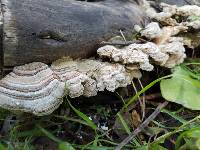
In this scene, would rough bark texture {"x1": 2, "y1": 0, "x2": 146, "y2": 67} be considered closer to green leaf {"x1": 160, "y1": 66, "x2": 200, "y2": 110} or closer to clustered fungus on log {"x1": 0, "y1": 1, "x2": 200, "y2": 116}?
clustered fungus on log {"x1": 0, "y1": 1, "x2": 200, "y2": 116}

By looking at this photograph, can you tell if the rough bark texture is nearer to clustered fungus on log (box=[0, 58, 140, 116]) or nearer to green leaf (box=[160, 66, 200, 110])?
clustered fungus on log (box=[0, 58, 140, 116])

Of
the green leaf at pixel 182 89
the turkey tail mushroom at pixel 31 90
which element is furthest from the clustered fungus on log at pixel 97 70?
the green leaf at pixel 182 89

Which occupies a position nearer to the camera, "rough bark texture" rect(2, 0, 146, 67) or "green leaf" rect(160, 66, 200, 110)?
"rough bark texture" rect(2, 0, 146, 67)

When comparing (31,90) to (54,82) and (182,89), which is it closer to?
(54,82)

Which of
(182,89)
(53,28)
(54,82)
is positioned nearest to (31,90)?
(54,82)

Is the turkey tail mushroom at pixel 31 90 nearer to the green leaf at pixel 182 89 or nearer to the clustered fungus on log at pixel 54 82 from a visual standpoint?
the clustered fungus on log at pixel 54 82

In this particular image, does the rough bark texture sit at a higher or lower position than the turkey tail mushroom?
higher

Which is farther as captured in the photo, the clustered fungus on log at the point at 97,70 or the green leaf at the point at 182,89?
the green leaf at the point at 182,89

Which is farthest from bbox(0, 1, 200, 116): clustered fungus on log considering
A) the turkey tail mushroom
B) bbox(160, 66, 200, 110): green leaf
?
bbox(160, 66, 200, 110): green leaf
